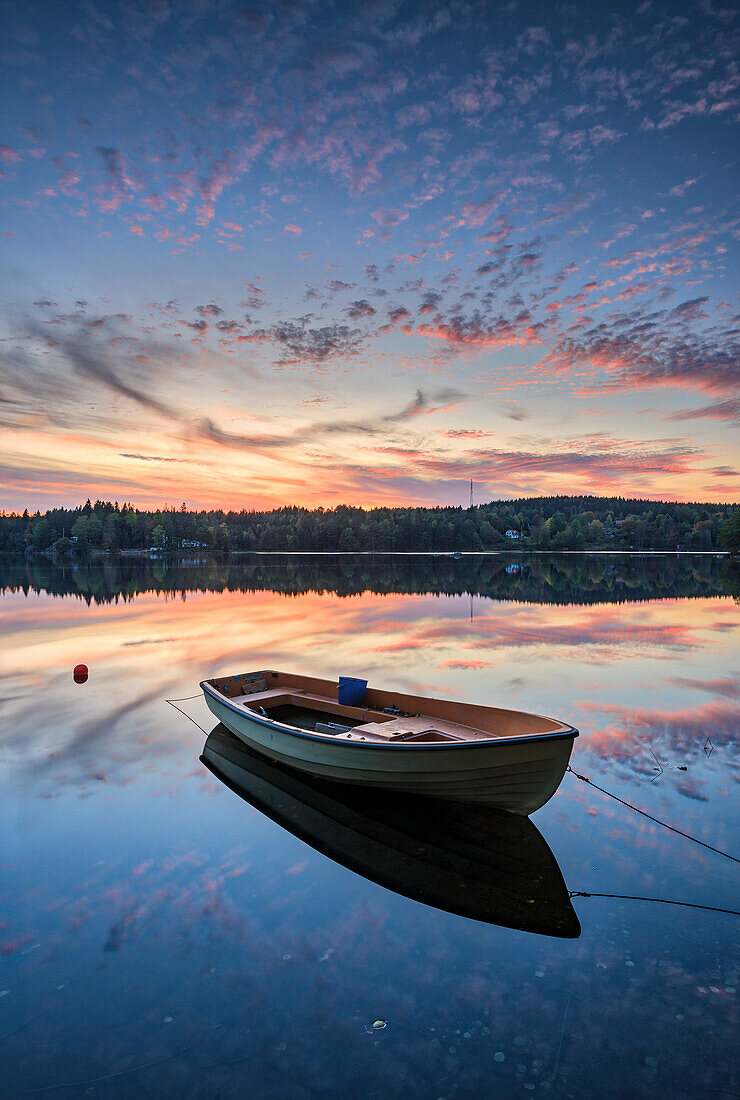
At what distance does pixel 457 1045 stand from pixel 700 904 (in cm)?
365

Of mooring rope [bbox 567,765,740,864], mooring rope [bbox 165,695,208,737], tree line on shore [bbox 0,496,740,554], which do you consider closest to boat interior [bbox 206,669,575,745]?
mooring rope [bbox 165,695,208,737]

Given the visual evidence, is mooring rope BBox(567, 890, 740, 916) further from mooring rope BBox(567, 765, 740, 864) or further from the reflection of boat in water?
mooring rope BBox(567, 765, 740, 864)

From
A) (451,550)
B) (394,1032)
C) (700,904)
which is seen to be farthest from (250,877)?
(451,550)

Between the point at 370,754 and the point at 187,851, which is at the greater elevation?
the point at 370,754

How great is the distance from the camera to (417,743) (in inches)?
348

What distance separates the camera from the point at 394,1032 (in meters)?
5.14

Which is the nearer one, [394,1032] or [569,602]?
[394,1032]

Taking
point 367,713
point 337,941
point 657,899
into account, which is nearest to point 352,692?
point 367,713

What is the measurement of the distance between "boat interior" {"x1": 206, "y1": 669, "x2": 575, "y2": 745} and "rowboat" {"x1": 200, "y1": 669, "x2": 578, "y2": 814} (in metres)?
0.02

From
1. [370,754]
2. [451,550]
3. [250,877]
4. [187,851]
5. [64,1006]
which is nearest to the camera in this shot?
[64,1006]

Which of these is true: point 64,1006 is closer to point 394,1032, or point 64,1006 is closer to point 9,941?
point 9,941

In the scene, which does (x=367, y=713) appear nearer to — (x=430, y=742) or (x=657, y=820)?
(x=430, y=742)

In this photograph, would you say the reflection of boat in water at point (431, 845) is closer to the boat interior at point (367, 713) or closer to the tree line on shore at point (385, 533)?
the boat interior at point (367, 713)

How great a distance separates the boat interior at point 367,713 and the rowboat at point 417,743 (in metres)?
0.02
